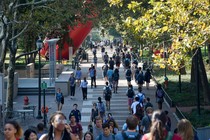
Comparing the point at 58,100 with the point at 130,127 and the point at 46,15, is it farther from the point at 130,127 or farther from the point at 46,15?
the point at 130,127

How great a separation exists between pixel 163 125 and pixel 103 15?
95.6 ft

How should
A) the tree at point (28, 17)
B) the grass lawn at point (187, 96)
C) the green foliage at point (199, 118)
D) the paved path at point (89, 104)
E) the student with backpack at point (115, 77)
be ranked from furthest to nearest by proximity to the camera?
1. the student with backpack at point (115, 77)
2. the paved path at point (89, 104)
3. the grass lawn at point (187, 96)
4. the green foliage at point (199, 118)
5. the tree at point (28, 17)

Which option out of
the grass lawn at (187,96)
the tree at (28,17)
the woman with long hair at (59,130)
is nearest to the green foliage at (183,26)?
the tree at (28,17)

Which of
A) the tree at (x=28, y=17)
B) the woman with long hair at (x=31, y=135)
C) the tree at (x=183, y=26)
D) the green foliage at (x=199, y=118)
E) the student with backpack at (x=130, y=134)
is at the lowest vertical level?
the green foliage at (x=199, y=118)

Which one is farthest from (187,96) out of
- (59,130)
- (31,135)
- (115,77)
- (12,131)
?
(59,130)

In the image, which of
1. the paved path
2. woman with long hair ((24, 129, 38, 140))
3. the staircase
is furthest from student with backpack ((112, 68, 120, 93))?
woman with long hair ((24, 129, 38, 140))

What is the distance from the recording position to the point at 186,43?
15.9 metres

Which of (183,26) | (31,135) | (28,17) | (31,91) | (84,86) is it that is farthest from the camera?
(31,91)

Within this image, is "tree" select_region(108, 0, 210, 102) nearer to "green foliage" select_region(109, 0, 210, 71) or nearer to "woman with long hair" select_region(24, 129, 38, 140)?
"green foliage" select_region(109, 0, 210, 71)

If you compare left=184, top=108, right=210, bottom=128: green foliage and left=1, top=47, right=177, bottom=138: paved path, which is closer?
left=184, top=108, right=210, bottom=128: green foliage

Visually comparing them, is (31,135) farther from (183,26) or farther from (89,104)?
(89,104)

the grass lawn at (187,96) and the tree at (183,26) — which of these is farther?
the grass lawn at (187,96)

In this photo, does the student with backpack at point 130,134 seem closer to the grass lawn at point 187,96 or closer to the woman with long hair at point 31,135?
the woman with long hair at point 31,135

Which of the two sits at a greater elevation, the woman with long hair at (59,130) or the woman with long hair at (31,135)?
the woman with long hair at (59,130)
